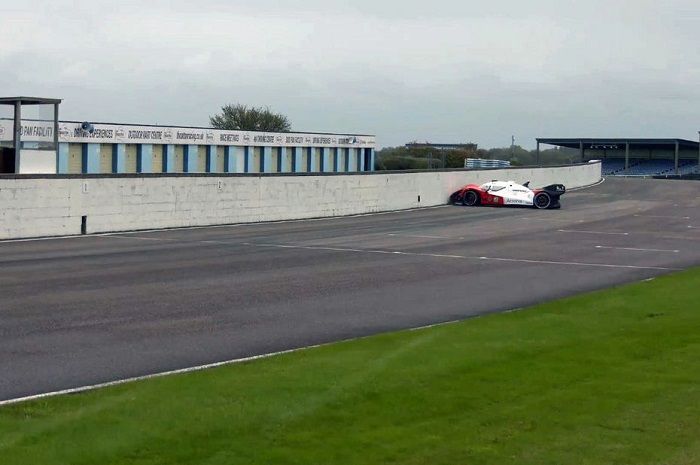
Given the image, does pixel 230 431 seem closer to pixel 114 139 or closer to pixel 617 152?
pixel 114 139

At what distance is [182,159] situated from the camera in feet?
198

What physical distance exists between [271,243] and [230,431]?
18.4 meters

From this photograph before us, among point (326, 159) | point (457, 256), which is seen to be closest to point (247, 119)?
point (326, 159)

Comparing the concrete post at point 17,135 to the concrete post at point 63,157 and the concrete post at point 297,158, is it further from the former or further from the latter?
the concrete post at point 297,158

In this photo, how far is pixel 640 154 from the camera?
120938mm

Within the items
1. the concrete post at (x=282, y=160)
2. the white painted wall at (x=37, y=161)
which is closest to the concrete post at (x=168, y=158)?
the concrete post at (x=282, y=160)

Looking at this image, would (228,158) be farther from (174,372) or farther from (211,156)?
(174,372)

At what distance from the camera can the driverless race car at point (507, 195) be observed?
44.3 meters

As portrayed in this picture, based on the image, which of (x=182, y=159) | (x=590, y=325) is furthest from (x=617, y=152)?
(x=590, y=325)

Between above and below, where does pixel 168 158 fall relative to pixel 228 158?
below

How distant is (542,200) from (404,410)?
36.7 m

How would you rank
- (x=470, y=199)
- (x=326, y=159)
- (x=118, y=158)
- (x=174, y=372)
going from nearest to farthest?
(x=174, y=372) → (x=470, y=199) → (x=118, y=158) → (x=326, y=159)

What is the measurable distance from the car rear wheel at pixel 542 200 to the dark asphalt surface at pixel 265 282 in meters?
9.08

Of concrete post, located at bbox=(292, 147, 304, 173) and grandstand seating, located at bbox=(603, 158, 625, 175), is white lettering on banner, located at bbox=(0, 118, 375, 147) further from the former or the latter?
grandstand seating, located at bbox=(603, 158, 625, 175)
